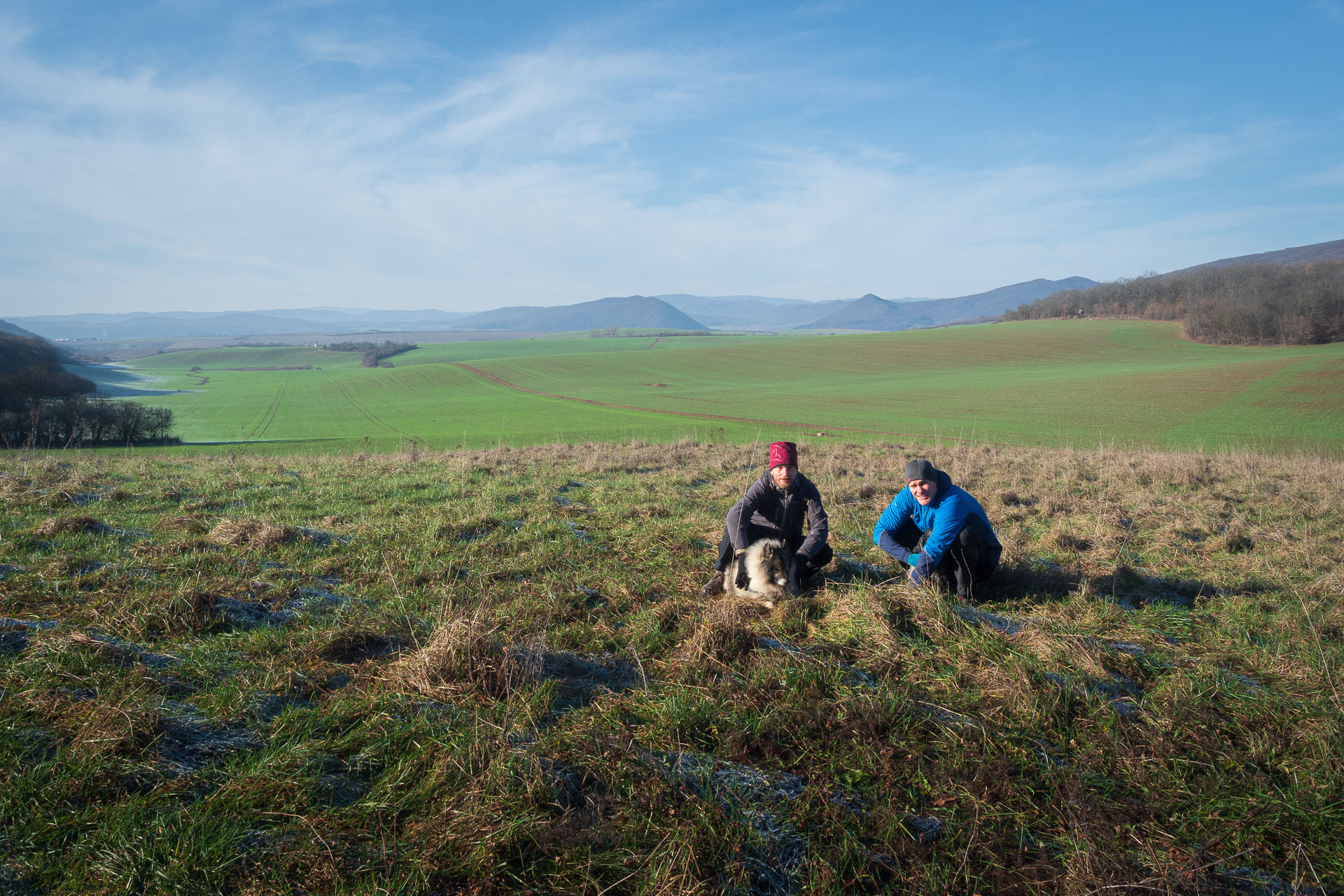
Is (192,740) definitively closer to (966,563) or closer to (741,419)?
(966,563)

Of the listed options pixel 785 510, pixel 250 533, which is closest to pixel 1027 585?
pixel 785 510

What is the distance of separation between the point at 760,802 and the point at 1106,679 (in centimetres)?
263

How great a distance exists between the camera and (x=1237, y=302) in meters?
61.8

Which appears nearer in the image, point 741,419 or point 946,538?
point 946,538

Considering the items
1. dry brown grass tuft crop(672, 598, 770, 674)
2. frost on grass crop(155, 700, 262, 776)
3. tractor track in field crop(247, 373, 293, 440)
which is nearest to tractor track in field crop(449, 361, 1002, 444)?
dry brown grass tuft crop(672, 598, 770, 674)

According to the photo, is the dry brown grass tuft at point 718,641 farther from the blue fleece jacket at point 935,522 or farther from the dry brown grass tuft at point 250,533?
the dry brown grass tuft at point 250,533

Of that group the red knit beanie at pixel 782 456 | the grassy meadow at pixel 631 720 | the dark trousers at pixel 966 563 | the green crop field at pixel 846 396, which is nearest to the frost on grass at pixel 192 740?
the grassy meadow at pixel 631 720

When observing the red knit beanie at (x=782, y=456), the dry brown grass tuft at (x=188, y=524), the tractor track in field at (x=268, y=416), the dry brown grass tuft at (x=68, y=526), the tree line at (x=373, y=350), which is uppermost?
the tree line at (x=373, y=350)

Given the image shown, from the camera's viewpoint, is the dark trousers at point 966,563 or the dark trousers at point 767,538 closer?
the dark trousers at point 966,563

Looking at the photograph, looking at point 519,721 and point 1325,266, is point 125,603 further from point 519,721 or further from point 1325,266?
point 1325,266

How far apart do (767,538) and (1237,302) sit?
270ft

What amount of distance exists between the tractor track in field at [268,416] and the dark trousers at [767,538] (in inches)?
1637

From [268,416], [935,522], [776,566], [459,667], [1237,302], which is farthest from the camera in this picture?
[1237,302]

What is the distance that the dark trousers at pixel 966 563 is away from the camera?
214 inches
